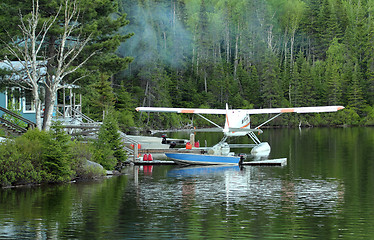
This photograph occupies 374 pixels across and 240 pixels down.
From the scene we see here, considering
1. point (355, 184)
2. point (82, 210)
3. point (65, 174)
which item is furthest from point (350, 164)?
point (82, 210)

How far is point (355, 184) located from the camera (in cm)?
2533

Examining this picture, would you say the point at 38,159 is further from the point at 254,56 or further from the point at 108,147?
the point at 254,56

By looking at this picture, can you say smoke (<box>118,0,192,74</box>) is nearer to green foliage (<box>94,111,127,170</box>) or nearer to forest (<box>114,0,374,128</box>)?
forest (<box>114,0,374,128</box>)

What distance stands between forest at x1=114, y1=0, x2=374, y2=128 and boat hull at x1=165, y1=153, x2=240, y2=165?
38840 millimetres

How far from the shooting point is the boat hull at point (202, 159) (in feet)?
107

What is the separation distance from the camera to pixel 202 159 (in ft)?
107

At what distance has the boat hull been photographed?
3250 centimetres

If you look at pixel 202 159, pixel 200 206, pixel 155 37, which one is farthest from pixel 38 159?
pixel 155 37

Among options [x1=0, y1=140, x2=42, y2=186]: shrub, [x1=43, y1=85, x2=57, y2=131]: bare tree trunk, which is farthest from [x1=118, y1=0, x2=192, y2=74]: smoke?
[x1=0, y1=140, x2=42, y2=186]: shrub

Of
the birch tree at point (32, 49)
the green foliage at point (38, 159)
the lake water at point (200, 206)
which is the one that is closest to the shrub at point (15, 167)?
the green foliage at point (38, 159)

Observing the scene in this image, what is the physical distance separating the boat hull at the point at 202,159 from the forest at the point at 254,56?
1529 inches

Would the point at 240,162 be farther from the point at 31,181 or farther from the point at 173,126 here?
the point at 173,126

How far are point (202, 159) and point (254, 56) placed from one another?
66.9 m

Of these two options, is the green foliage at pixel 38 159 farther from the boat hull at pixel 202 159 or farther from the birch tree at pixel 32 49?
the boat hull at pixel 202 159
